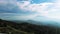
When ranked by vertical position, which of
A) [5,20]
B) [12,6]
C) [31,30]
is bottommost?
[31,30]

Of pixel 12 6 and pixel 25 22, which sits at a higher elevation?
pixel 12 6

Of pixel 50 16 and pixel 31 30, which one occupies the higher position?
pixel 50 16

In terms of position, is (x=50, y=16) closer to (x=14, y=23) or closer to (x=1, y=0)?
(x=14, y=23)

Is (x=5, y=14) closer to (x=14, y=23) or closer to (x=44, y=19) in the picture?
(x=14, y=23)

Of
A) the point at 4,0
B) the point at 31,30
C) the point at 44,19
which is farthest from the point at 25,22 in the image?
the point at 4,0

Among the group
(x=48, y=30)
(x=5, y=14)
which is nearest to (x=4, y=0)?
(x=5, y=14)

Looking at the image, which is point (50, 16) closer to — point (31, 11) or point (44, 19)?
point (44, 19)
